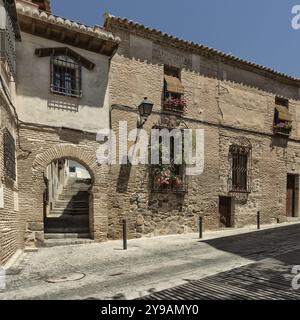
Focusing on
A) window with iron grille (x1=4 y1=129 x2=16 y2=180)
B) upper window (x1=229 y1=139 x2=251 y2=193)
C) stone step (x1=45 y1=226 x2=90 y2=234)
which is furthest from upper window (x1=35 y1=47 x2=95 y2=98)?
upper window (x1=229 y1=139 x2=251 y2=193)

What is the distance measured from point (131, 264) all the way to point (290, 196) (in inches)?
502

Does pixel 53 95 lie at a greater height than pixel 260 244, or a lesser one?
greater

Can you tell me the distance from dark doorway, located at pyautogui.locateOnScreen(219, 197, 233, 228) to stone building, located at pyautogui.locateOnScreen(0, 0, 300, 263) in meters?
0.05

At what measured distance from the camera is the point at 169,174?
12664 millimetres

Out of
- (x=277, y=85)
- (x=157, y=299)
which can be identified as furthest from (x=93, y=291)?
(x=277, y=85)

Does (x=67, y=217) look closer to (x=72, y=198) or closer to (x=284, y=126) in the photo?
(x=72, y=198)

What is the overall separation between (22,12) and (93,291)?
27.0 feet

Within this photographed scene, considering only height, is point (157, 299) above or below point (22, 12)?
below

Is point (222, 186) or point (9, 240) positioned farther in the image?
point (222, 186)

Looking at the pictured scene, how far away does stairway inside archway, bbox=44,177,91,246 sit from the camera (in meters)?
10.7

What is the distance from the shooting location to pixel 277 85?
16.8 m

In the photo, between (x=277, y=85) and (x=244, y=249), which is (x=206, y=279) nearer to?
(x=244, y=249)

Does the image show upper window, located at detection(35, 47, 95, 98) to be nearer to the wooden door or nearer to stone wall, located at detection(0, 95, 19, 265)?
stone wall, located at detection(0, 95, 19, 265)

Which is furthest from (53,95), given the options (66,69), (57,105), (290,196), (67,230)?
(290,196)
